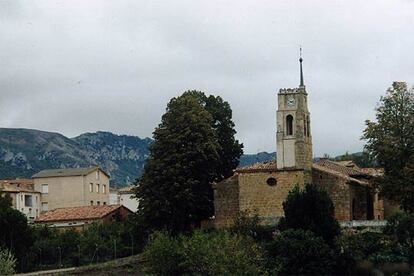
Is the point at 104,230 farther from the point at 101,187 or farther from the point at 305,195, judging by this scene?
the point at 101,187

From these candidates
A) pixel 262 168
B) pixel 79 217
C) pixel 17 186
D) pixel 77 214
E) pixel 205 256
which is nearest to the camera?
pixel 205 256

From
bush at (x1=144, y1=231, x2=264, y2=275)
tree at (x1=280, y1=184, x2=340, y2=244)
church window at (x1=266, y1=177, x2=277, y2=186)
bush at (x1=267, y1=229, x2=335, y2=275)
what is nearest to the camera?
bush at (x1=144, y1=231, x2=264, y2=275)

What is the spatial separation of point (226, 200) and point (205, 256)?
1533 centimetres

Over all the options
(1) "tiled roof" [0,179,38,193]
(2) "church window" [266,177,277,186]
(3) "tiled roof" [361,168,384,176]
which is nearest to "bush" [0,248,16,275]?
(2) "church window" [266,177,277,186]

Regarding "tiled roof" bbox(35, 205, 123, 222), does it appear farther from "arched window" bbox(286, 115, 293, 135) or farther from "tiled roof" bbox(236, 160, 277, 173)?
"arched window" bbox(286, 115, 293, 135)

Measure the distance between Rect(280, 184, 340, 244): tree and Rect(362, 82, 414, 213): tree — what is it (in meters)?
4.44

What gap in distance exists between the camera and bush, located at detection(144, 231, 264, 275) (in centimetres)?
4547

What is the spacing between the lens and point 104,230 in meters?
70.8

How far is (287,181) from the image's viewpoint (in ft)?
197

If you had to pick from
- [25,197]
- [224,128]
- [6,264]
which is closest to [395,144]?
[224,128]

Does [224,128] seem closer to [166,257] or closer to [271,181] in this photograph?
[271,181]

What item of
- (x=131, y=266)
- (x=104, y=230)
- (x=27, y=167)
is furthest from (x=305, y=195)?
(x=27, y=167)

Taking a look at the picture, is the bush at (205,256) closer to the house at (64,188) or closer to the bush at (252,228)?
the bush at (252,228)

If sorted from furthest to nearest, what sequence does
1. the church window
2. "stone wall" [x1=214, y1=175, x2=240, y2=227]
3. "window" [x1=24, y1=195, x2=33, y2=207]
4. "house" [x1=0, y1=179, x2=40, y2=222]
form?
"window" [x1=24, y1=195, x2=33, y2=207] → "house" [x1=0, y1=179, x2=40, y2=222] → "stone wall" [x1=214, y1=175, x2=240, y2=227] → the church window
